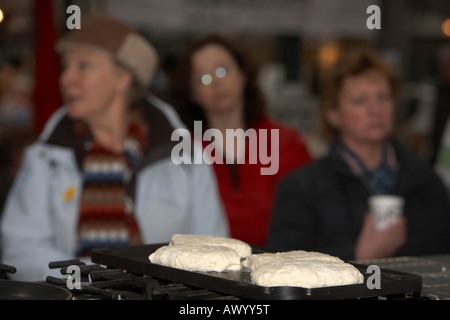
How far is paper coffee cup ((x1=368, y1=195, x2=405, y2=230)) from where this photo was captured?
281 cm

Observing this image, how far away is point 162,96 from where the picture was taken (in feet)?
12.9

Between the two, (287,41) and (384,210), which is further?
(287,41)

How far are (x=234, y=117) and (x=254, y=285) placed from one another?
2279 millimetres

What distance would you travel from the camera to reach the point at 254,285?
1.37 meters

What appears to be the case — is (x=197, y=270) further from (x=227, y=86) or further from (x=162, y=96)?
(x=162, y=96)

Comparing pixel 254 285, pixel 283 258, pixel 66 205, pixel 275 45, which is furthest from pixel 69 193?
pixel 275 45

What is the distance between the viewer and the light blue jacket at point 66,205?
2.90 m

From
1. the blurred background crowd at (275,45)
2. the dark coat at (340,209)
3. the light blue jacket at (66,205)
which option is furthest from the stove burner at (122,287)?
the blurred background crowd at (275,45)

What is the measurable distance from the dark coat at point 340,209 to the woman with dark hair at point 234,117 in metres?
0.41

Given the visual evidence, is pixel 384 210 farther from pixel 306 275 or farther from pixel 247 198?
pixel 306 275

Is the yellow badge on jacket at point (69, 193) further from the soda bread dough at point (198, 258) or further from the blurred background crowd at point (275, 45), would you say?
the soda bread dough at point (198, 258)

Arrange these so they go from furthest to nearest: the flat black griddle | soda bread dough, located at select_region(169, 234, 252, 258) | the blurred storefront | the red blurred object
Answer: the blurred storefront, the red blurred object, soda bread dough, located at select_region(169, 234, 252, 258), the flat black griddle
